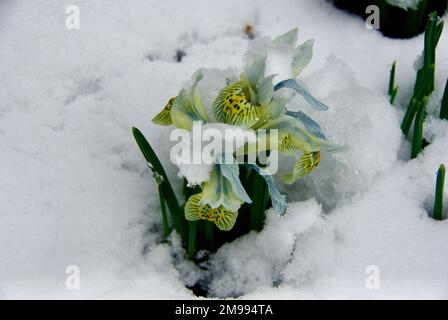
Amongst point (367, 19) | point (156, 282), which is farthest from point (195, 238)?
point (367, 19)

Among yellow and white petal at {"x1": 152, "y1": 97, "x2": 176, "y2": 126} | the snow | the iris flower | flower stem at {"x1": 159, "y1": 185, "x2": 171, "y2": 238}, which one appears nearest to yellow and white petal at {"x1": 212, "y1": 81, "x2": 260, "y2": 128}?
the iris flower

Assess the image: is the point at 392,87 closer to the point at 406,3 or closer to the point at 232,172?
the point at 406,3

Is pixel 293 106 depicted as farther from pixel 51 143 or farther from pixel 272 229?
pixel 51 143

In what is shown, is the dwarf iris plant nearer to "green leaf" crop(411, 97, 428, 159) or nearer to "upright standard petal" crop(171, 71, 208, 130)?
"upright standard petal" crop(171, 71, 208, 130)

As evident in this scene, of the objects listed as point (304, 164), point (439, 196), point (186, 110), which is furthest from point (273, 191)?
point (439, 196)

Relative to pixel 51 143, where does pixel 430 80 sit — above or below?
above
